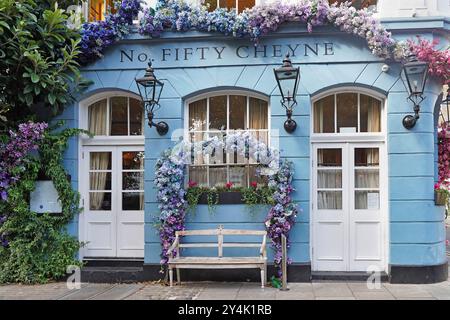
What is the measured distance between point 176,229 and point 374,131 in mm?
3636

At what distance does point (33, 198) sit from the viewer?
27.7ft

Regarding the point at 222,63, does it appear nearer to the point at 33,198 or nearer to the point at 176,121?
the point at 176,121

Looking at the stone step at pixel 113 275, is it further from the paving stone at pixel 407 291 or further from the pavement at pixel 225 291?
the paving stone at pixel 407 291

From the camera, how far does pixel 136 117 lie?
28.8ft

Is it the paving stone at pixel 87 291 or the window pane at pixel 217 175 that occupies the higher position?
the window pane at pixel 217 175

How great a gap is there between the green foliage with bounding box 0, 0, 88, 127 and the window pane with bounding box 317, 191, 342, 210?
4420 mm

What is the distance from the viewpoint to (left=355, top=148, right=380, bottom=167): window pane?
8203 millimetres

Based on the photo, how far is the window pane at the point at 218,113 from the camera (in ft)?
27.9

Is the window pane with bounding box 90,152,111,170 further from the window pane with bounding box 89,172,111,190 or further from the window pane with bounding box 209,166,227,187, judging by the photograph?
the window pane with bounding box 209,166,227,187

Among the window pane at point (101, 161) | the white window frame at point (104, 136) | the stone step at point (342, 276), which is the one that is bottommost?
the stone step at point (342, 276)

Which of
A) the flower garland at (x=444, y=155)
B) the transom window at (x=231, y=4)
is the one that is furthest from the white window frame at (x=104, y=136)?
the flower garland at (x=444, y=155)

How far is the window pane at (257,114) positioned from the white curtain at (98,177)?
2.61m

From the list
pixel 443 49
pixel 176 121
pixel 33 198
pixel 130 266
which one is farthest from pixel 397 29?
pixel 33 198

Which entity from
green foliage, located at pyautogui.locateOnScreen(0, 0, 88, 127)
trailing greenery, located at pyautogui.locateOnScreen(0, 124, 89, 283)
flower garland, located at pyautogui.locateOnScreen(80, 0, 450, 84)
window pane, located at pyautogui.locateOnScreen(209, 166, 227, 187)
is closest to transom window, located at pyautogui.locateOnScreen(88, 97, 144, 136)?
trailing greenery, located at pyautogui.locateOnScreen(0, 124, 89, 283)
